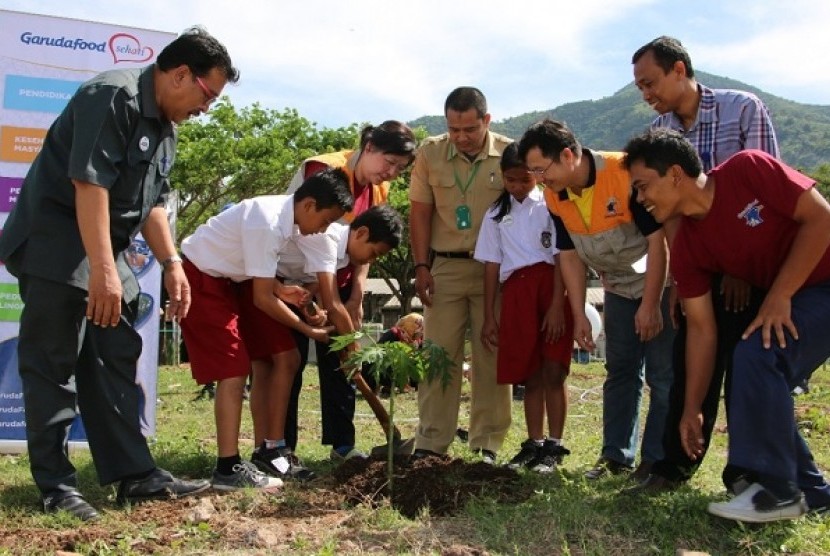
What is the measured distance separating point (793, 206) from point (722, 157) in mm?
962

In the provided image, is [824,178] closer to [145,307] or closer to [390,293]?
[390,293]

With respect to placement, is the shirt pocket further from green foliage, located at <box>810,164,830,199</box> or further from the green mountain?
the green mountain

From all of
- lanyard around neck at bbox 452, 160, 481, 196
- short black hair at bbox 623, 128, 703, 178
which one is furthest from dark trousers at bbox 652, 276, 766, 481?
lanyard around neck at bbox 452, 160, 481, 196

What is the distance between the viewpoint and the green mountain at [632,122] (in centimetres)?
12094

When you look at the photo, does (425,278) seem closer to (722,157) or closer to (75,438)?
(722,157)

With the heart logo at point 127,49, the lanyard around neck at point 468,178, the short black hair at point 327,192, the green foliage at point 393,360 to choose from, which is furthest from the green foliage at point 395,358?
the heart logo at point 127,49

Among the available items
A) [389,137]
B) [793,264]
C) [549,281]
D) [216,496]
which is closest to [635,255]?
[549,281]

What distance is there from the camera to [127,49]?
19.1 feet

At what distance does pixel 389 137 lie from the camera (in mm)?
4875

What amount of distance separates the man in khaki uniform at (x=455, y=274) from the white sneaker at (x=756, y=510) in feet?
6.52

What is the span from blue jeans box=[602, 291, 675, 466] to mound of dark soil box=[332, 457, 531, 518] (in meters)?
0.67

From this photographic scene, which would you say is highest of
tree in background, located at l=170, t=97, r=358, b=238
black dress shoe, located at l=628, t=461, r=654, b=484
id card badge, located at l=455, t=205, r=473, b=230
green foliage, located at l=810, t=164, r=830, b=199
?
green foliage, located at l=810, t=164, r=830, b=199

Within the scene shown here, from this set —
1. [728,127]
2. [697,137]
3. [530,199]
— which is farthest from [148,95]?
[728,127]

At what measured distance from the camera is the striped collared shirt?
4133 millimetres
